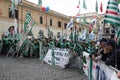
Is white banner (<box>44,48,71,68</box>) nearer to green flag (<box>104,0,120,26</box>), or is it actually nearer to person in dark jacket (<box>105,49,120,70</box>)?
green flag (<box>104,0,120,26</box>)

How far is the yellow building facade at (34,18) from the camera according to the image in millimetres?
36062

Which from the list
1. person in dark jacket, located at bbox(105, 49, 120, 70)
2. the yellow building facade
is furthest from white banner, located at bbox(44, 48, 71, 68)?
the yellow building facade

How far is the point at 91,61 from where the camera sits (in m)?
6.99

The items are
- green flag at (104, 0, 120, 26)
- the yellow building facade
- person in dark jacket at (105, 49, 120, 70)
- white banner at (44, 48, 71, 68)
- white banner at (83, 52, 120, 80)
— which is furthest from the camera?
the yellow building facade

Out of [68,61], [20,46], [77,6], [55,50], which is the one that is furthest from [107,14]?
[77,6]

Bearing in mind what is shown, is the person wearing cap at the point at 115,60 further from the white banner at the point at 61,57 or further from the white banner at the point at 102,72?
the white banner at the point at 61,57

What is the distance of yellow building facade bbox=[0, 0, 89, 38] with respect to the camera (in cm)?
3606

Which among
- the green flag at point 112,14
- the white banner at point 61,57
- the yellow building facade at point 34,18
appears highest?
the yellow building facade at point 34,18

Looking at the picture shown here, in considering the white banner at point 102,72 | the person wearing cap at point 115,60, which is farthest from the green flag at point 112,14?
the person wearing cap at point 115,60

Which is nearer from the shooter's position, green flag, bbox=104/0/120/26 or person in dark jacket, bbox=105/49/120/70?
person in dark jacket, bbox=105/49/120/70

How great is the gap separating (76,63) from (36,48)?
6939 mm

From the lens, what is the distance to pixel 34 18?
142ft

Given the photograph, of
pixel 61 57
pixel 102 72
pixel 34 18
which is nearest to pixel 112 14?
pixel 102 72

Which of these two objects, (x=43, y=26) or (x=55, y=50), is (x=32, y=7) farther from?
(x=55, y=50)
